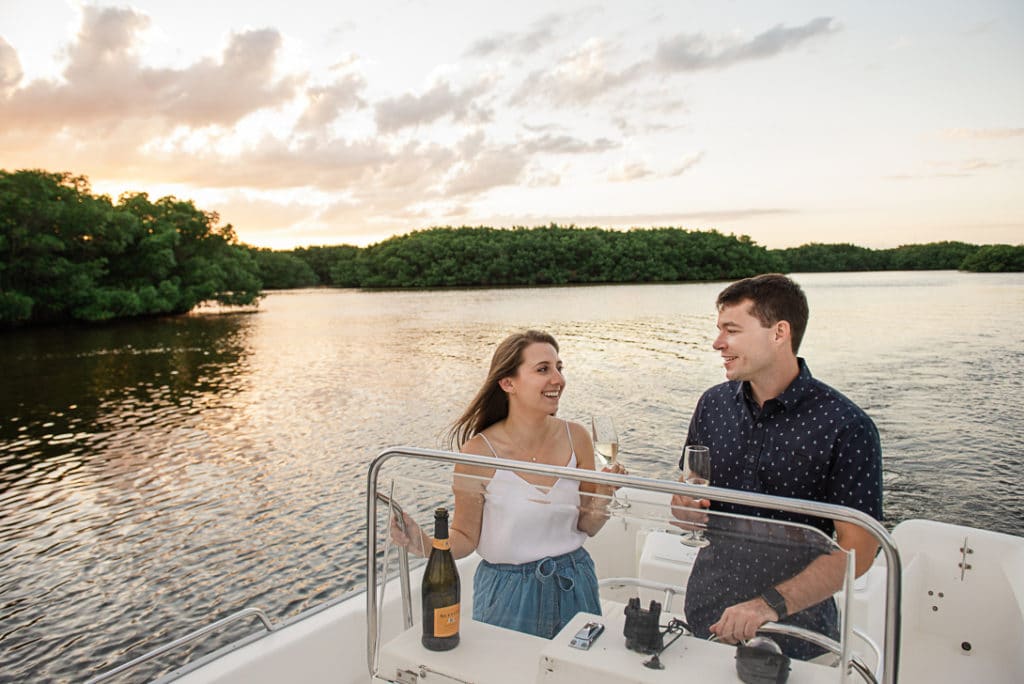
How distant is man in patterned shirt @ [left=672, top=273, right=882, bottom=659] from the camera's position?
147 centimetres

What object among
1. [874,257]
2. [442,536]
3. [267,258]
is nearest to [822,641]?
[442,536]

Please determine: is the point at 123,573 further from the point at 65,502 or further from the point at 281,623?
the point at 281,623

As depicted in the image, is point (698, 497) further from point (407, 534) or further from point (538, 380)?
point (538, 380)

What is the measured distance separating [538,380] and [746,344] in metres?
0.79

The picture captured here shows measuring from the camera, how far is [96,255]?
41.7 meters

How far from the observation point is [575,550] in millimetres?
2203

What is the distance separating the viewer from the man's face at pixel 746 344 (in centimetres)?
219

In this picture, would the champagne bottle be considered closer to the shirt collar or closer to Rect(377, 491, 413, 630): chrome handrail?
Rect(377, 491, 413, 630): chrome handrail

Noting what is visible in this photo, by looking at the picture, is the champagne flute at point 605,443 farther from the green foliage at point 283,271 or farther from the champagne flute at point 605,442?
the green foliage at point 283,271

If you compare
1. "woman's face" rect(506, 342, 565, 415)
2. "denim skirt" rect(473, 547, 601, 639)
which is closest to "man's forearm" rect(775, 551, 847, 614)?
"denim skirt" rect(473, 547, 601, 639)

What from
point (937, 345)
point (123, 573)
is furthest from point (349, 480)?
point (937, 345)

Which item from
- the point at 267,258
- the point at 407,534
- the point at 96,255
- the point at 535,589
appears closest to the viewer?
the point at 407,534

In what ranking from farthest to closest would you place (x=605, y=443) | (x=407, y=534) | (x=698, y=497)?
(x=605, y=443), (x=407, y=534), (x=698, y=497)

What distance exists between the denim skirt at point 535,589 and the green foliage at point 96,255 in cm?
3943
